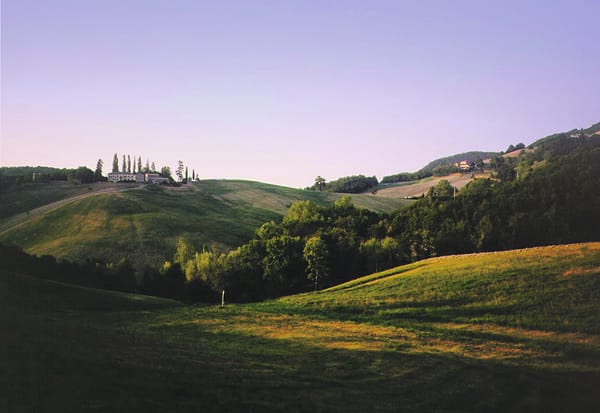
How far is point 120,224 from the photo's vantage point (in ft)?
447

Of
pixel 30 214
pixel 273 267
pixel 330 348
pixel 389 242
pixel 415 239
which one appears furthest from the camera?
pixel 30 214

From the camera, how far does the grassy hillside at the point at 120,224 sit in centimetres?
11556

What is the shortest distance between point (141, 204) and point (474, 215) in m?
108

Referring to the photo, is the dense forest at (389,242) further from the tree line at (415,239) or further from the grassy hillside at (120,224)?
the grassy hillside at (120,224)

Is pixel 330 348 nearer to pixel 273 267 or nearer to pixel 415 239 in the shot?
pixel 273 267

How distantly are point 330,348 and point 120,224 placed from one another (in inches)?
4627

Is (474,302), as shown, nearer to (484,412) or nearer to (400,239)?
(484,412)

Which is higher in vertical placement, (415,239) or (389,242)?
(415,239)

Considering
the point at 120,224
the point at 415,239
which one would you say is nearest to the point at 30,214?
the point at 120,224

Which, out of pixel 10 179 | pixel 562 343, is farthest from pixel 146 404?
pixel 10 179

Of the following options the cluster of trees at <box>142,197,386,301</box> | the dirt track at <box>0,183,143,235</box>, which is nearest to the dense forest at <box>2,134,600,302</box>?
the cluster of trees at <box>142,197,386,301</box>

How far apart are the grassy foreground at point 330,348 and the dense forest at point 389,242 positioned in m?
32.4

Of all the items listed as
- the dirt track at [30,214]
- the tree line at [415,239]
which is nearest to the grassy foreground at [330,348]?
the tree line at [415,239]

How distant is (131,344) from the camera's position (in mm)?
28125
